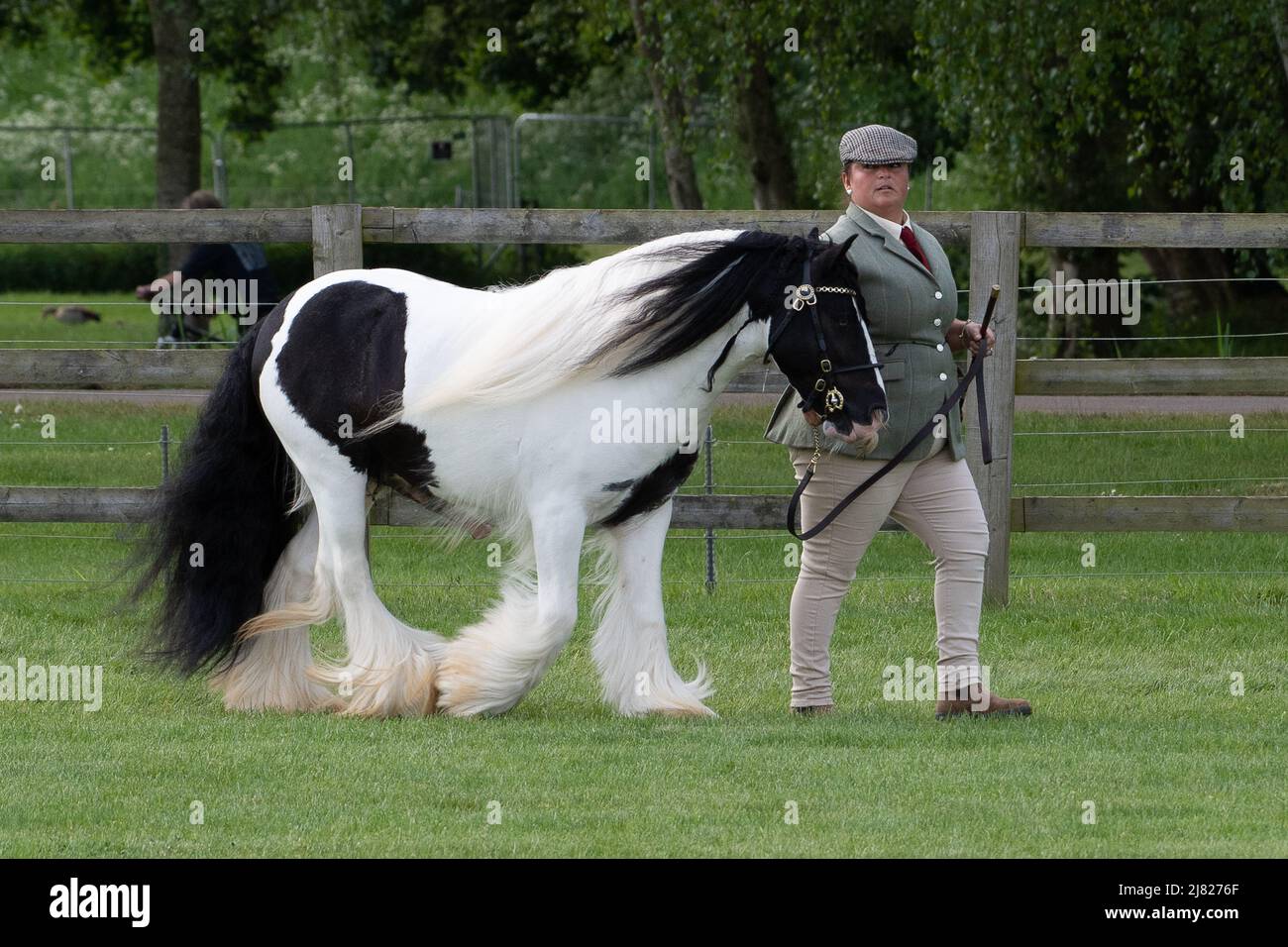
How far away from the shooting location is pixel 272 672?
6.84 m

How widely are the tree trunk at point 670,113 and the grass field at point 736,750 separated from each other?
7711 mm

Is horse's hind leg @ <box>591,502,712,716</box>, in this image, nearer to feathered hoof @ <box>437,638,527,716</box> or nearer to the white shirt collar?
feathered hoof @ <box>437,638,527,716</box>

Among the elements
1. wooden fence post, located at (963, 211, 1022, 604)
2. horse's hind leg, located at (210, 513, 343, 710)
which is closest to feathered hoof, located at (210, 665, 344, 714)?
horse's hind leg, located at (210, 513, 343, 710)

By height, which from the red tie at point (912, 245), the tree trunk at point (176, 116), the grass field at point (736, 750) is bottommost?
the grass field at point (736, 750)

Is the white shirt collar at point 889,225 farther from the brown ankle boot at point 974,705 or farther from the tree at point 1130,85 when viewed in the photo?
the tree at point 1130,85

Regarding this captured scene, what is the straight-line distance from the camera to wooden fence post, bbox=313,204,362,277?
8266 millimetres

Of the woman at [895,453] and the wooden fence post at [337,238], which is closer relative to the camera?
the woman at [895,453]

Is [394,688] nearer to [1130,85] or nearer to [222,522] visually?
[222,522]

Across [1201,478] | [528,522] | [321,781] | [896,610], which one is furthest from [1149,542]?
[321,781]

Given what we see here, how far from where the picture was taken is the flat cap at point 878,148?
6.14 meters

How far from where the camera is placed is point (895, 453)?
20.5ft

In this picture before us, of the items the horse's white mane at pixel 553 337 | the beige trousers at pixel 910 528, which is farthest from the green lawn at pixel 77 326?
the beige trousers at pixel 910 528

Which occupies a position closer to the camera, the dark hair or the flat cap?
the flat cap

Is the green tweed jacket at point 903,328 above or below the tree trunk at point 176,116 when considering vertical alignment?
below
